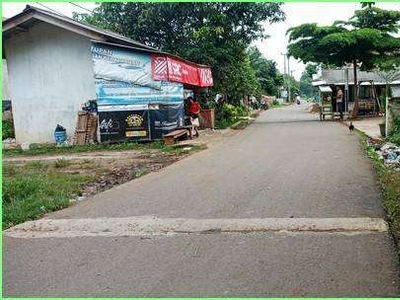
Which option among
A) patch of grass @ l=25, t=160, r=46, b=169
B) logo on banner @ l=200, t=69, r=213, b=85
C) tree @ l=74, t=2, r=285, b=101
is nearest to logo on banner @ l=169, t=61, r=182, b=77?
logo on banner @ l=200, t=69, r=213, b=85

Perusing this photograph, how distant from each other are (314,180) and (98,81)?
1084 cm

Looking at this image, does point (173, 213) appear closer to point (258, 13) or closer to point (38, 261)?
point (38, 261)

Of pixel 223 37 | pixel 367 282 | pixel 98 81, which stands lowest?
pixel 367 282

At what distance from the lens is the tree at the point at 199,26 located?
76.9 ft

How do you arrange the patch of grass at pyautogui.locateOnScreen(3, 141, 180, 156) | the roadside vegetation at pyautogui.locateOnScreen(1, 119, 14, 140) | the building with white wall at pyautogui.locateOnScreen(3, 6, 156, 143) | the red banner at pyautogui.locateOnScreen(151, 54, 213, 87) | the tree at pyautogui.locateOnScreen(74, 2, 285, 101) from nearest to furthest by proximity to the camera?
the patch of grass at pyautogui.locateOnScreen(3, 141, 180, 156)
the red banner at pyautogui.locateOnScreen(151, 54, 213, 87)
the building with white wall at pyautogui.locateOnScreen(3, 6, 156, 143)
the roadside vegetation at pyautogui.locateOnScreen(1, 119, 14, 140)
the tree at pyautogui.locateOnScreen(74, 2, 285, 101)

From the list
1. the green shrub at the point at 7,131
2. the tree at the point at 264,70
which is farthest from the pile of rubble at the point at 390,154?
the tree at the point at 264,70

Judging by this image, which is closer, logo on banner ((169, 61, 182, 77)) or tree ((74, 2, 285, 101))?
logo on banner ((169, 61, 182, 77))

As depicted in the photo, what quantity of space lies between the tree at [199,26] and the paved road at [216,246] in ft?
50.1

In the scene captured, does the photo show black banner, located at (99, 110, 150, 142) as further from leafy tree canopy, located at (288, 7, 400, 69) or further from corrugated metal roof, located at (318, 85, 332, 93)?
corrugated metal roof, located at (318, 85, 332, 93)

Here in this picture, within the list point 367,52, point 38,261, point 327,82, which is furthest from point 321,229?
point 327,82

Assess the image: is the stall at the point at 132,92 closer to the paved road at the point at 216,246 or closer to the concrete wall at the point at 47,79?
the concrete wall at the point at 47,79

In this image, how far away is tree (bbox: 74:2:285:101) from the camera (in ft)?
76.9

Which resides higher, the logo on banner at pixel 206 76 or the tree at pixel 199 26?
the tree at pixel 199 26

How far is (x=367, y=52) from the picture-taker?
27219 mm
